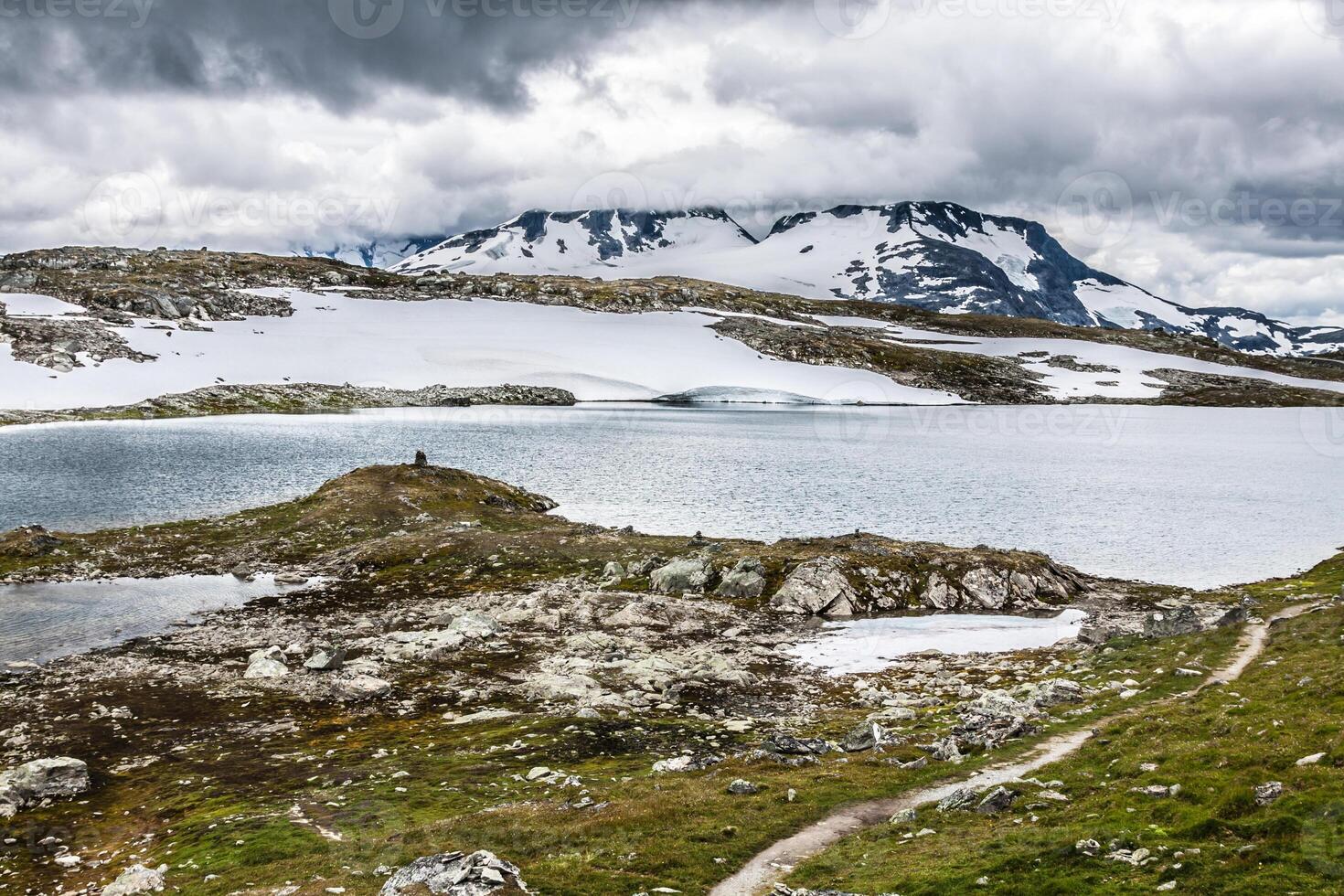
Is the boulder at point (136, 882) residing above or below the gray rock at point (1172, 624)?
below

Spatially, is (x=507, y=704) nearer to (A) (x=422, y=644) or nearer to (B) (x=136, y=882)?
(A) (x=422, y=644)

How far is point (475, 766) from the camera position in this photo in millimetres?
26469

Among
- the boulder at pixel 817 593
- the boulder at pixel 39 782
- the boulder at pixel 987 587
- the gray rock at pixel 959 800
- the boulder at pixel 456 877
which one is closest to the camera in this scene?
A: the boulder at pixel 456 877

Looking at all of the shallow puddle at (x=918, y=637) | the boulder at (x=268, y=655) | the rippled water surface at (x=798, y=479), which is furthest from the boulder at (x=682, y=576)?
the boulder at (x=268, y=655)

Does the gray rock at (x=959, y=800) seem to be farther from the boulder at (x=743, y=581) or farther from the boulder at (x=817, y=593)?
the boulder at (x=743, y=581)

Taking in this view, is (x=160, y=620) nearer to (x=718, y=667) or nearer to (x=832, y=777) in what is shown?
(x=718, y=667)

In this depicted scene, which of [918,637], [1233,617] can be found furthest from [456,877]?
[1233,617]

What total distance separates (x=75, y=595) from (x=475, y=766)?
122 feet

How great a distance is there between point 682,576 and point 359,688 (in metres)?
22.5

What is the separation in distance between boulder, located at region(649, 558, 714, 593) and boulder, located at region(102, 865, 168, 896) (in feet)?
111

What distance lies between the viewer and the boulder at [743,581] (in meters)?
50.5

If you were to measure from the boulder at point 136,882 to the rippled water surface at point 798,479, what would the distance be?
2104 inches

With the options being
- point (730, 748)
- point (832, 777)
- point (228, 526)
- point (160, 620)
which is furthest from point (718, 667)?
point (228, 526)

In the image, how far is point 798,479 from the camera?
10169cm
